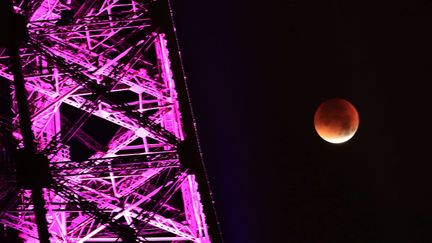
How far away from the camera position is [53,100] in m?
8.53

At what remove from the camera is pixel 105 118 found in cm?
873

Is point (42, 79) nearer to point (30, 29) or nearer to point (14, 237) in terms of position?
point (30, 29)

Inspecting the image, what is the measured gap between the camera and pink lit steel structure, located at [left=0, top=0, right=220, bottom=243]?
7363 millimetres

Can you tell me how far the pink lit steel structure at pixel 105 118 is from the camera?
290 inches

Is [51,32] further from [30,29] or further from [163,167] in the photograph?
[163,167]

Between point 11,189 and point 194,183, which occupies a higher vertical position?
point 194,183

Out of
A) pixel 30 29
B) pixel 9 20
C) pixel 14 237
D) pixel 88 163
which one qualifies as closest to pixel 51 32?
pixel 30 29

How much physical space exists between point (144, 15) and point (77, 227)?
3.44m

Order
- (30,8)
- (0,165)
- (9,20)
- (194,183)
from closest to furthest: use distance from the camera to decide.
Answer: (9,20) < (0,165) < (30,8) < (194,183)

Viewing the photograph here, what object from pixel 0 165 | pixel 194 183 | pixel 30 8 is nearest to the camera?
pixel 0 165

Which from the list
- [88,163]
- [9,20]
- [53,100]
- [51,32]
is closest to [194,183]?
[88,163]

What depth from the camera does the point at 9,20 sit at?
689 centimetres

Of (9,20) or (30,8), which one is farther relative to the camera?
(30,8)

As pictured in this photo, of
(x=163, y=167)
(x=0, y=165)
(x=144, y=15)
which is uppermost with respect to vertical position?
(x=144, y=15)
